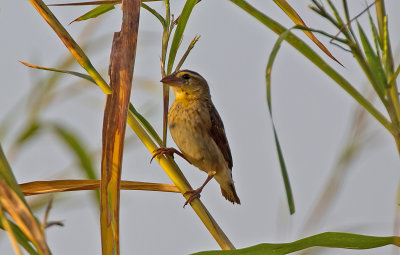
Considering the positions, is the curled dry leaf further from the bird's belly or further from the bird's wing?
the bird's wing

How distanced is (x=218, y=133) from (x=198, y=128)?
190 millimetres

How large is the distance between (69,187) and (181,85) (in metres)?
2.05

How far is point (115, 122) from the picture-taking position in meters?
1.59

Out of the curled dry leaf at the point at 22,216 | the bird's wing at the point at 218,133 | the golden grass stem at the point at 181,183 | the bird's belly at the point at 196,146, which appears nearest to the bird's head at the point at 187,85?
the bird's wing at the point at 218,133

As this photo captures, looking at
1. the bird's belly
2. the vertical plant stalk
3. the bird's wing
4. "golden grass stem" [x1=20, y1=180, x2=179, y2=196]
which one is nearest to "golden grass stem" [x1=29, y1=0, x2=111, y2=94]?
the vertical plant stalk

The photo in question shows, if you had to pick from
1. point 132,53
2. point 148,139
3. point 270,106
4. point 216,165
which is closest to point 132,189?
point 148,139

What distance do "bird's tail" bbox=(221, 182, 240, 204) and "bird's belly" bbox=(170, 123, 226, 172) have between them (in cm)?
43

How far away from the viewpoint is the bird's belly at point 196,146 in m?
→ 3.51

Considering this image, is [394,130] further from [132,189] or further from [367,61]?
[132,189]

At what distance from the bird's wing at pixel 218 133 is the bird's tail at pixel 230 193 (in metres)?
0.33

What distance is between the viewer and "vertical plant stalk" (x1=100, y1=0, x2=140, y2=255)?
149 centimetres

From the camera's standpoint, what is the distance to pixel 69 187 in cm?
185

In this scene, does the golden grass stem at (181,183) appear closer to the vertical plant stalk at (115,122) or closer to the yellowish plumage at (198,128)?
the vertical plant stalk at (115,122)

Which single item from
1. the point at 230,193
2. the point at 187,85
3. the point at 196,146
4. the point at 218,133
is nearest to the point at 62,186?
the point at 196,146
